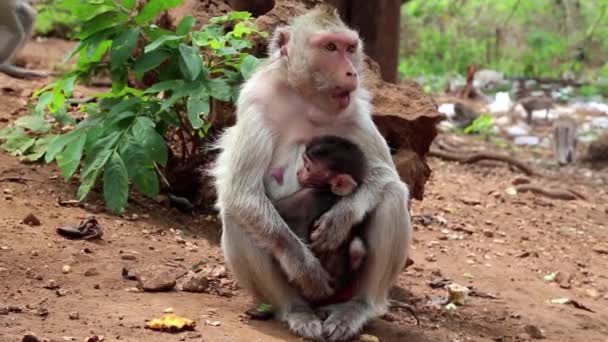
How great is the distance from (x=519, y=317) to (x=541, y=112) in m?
9.20

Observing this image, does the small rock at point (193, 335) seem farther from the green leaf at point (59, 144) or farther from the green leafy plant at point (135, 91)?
the green leaf at point (59, 144)

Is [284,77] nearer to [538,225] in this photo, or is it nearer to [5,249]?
[5,249]

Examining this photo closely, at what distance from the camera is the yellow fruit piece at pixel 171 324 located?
4590mm

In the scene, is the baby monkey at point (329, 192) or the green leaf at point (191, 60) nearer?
the baby monkey at point (329, 192)

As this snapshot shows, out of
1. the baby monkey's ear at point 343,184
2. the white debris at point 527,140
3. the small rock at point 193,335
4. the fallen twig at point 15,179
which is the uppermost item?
the baby monkey's ear at point 343,184

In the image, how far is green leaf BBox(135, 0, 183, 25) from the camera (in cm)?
595

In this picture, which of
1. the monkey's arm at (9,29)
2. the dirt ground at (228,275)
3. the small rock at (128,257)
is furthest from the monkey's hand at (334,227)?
the monkey's arm at (9,29)

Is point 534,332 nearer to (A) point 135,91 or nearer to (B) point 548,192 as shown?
(A) point 135,91

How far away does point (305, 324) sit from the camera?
16.2 feet

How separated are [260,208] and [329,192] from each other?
39cm

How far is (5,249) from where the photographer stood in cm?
567

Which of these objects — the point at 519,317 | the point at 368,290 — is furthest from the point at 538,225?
the point at 368,290

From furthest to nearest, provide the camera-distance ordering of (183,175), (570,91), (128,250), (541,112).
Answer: (570,91), (541,112), (183,175), (128,250)

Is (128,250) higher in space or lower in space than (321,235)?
lower
